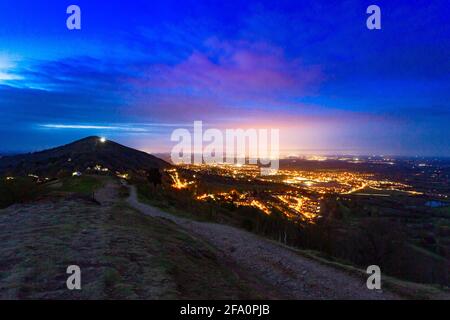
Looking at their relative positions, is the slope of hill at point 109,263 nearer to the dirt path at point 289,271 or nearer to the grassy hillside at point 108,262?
the grassy hillside at point 108,262

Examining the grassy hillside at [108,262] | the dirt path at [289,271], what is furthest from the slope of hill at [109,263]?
the dirt path at [289,271]

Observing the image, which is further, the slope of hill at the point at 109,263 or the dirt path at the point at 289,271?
the dirt path at the point at 289,271

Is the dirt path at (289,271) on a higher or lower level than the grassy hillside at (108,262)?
lower

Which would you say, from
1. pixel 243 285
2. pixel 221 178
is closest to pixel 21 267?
pixel 243 285

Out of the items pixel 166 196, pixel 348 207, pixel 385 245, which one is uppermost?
pixel 166 196

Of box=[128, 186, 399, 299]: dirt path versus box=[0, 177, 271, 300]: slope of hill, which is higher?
box=[0, 177, 271, 300]: slope of hill

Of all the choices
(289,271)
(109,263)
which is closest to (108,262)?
(109,263)

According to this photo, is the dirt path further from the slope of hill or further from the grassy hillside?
the grassy hillside

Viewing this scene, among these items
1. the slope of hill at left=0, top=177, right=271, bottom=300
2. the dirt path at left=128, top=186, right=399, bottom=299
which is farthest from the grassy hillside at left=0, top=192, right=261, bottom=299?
the dirt path at left=128, top=186, right=399, bottom=299
